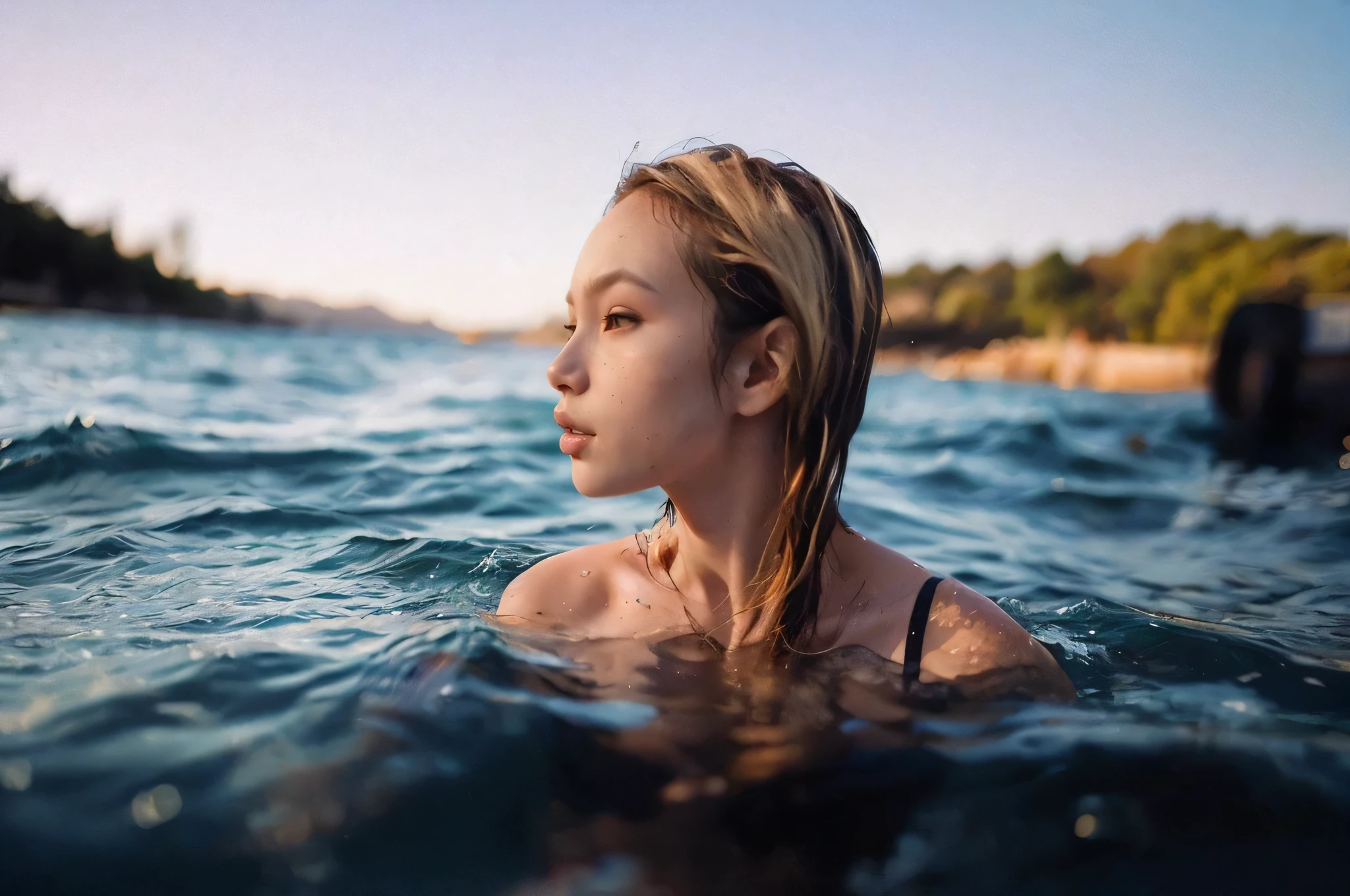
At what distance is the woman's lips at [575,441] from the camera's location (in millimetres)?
2066

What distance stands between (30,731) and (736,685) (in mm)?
1352

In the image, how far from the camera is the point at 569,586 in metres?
2.42

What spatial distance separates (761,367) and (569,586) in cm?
79

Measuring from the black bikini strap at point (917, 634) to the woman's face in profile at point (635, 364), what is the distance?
622 mm

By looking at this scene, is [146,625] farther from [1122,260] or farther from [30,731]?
[1122,260]

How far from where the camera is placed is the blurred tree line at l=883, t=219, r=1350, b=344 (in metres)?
39.0

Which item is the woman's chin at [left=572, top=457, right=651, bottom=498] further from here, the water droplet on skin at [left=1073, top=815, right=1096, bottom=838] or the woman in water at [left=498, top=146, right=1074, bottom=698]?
the water droplet on skin at [left=1073, top=815, right=1096, bottom=838]

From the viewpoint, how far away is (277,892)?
1.39 meters

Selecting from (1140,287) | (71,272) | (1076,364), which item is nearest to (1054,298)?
(1140,287)

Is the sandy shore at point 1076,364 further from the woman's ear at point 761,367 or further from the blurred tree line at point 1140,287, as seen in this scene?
the woman's ear at point 761,367

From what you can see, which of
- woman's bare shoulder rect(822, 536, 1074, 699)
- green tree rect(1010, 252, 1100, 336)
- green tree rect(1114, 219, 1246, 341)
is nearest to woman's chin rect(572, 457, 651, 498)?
woman's bare shoulder rect(822, 536, 1074, 699)

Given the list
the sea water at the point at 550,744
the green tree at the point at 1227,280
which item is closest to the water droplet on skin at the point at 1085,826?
the sea water at the point at 550,744

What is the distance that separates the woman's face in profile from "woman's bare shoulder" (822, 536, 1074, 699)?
1.87 ft

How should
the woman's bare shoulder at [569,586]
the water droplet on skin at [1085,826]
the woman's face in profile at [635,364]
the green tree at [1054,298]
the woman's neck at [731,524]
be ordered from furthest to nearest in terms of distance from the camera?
the green tree at [1054,298], the woman's bare shoulder at [569,586], the woman's neck at [731,524], the woman's face in profile at [635,364], the water droplet on skin at [1085,826]
